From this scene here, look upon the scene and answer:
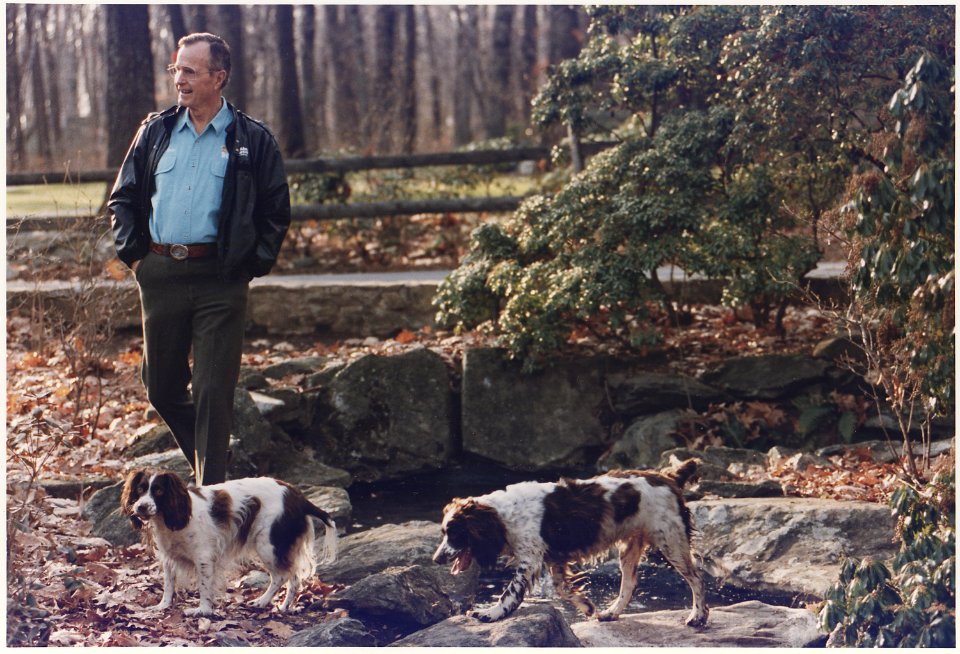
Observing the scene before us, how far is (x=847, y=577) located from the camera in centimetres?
456

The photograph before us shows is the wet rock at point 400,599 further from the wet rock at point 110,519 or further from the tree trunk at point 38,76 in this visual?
Result: the tree trunk at point 38,76

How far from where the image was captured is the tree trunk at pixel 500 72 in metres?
27.0

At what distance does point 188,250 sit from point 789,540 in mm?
3767

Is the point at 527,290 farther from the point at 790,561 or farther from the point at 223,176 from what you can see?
the point at 223,176

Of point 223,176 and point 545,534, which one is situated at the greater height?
point 223,176

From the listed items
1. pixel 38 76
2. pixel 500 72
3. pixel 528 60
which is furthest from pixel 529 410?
pixel 528 60

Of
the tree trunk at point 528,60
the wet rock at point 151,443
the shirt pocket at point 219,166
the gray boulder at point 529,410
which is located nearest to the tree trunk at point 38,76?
the tree trunk at point 528,60

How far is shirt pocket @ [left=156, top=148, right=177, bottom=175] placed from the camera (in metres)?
5.53

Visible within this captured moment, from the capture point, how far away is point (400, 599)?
211 inches

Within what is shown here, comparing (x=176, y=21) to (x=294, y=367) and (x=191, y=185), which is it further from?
(x=191, y=185)

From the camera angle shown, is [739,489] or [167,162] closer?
[167,162]

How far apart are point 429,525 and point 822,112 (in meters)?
4.59

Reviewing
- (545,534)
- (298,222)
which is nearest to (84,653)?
(545,534)

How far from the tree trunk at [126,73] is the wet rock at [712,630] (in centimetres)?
1091
